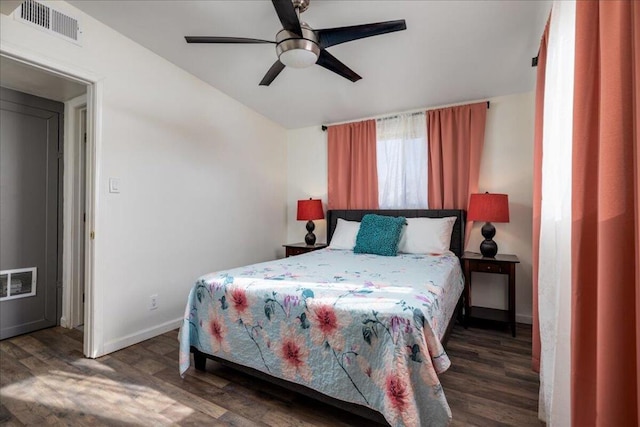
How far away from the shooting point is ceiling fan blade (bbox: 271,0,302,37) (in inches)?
60.4

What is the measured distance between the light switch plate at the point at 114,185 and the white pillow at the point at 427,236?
2614 millimetres

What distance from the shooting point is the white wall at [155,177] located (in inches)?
91.7

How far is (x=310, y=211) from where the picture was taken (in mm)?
3889

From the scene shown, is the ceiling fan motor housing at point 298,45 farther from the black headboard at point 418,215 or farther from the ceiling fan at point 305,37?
the black headboard at point 418,215

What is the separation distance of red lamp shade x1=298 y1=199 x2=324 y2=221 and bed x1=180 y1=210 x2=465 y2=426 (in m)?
1.60


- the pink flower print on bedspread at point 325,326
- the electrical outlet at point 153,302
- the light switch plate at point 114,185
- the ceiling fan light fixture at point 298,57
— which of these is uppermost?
the ceiling fan light fixture at point 298,57

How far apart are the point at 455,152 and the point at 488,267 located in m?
1.30

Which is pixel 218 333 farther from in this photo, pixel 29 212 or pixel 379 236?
pixel 29 212

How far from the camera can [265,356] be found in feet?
5.61

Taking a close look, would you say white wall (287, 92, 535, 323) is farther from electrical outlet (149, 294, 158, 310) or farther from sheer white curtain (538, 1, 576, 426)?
electrical outlet (149, 294, 158, 310)

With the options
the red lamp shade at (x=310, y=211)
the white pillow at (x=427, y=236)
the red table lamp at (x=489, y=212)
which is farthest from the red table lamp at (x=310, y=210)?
the red table lamp at (x=489, y=212)

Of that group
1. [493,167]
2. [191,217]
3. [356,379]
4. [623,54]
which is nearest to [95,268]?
[191,217]

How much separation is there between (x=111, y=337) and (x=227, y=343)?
1210 mm

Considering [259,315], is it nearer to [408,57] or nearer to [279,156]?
[408,57]
